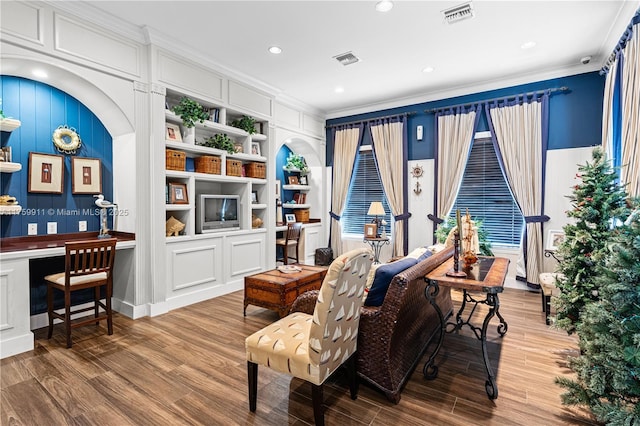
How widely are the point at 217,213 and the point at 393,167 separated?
328cm

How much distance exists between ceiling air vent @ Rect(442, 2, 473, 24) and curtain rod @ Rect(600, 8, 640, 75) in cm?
150

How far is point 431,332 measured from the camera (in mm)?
3051

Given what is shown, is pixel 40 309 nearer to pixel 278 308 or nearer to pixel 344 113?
pixel 278 308

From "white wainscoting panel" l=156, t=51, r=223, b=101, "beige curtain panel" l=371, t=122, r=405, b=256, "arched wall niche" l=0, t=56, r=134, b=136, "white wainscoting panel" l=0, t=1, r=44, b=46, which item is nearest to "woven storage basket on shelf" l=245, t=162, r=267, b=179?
"white wainscoting panel" l=156, t=51, r=223, b=101

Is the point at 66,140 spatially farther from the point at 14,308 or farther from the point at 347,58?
the point at 347,58

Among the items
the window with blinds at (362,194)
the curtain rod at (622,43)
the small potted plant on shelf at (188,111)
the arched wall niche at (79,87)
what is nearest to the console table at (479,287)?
the curtain rod at (622,43)

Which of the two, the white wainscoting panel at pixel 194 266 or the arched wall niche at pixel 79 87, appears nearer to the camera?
the arched wall niche at pixel 79 87

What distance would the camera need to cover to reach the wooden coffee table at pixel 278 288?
3514mm

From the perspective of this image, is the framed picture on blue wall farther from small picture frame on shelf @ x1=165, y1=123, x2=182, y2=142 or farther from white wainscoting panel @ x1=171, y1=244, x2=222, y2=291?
white wainscoting panel @ x1=171, y1=244, x2=222, y2=291

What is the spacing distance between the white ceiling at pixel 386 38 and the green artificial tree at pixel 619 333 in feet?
8.89

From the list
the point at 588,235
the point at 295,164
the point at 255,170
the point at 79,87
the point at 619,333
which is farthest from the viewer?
the point at 295,164

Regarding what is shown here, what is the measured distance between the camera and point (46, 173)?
3477 mm

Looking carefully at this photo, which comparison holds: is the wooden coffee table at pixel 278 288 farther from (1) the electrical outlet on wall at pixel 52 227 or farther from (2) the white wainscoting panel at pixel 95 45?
(2) the white wainscoting panel at pixel 95 45

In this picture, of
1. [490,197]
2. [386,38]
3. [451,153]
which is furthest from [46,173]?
[490,197]
